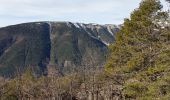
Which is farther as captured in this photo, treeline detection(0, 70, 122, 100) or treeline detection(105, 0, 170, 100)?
treeline detection(0, 70, 122, 100)

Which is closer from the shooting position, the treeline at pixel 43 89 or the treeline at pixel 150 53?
the treeline at pixel 150 53

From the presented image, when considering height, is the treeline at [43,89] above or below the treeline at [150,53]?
below

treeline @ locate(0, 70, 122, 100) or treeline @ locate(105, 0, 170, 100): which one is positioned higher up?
treeline @ locate(105, 0, 170, 100)

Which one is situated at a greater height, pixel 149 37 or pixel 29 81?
pixel 149 37

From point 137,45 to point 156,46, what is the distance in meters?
3.07

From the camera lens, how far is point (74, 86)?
378ft

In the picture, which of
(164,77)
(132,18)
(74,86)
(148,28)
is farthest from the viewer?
(74,86)

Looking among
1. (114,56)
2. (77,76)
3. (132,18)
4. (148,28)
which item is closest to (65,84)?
(77,76)

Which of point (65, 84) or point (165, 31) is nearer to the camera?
point (165, 31)

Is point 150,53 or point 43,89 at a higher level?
point 150,53

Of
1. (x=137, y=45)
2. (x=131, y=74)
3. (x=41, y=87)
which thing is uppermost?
(x=137, y=45)

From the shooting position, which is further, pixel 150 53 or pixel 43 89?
pixel 43 89

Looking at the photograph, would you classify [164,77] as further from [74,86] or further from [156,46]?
[74,86]

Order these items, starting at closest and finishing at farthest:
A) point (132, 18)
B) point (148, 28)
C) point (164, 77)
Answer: point (164, 77) → point (148, 28) → point (132, 18)
